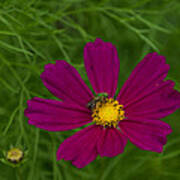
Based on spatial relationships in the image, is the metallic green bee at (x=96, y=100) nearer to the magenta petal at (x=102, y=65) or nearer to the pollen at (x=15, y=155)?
the magenta petal at (x=102, y=65)

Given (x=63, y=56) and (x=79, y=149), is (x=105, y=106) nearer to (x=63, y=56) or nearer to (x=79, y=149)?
(x=79, y=149)

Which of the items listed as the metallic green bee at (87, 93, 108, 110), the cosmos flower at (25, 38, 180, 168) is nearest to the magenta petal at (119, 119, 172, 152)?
the cosmos flower at (25, 38, 180, 168)

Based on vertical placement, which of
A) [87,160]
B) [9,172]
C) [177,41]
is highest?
[177,41]

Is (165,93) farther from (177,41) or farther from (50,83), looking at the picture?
(177,41)

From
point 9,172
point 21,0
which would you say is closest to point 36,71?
point 21,0

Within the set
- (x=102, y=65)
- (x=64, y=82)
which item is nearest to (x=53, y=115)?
(x=64, y=82)

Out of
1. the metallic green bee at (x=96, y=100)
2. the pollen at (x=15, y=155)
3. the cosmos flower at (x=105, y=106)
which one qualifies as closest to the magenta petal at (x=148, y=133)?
the cosmos flower at (x=105, y=106)
